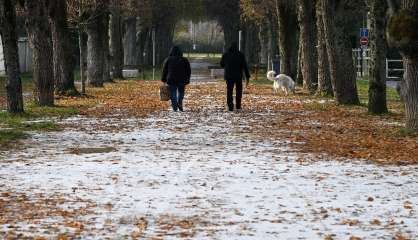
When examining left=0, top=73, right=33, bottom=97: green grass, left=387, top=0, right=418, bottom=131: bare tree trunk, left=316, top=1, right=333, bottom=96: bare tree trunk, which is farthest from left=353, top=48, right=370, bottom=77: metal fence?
left=387, top=0, right=418, bottom=131: bare tree trunk

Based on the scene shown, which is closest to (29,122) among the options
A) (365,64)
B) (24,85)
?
(24,85)

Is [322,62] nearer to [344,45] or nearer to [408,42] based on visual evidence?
[344,45]

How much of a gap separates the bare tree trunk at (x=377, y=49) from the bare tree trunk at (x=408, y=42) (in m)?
5.04

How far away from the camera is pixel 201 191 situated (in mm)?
11180

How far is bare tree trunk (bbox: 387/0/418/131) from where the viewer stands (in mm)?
17594

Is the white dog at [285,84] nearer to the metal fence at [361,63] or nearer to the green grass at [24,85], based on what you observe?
the green grass at [24,85]

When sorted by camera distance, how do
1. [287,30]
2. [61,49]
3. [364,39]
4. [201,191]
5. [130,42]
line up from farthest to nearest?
[130,42] < [364,39] < [287,30] < [61,49] < [201,191]

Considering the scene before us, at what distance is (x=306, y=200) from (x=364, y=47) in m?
48.0

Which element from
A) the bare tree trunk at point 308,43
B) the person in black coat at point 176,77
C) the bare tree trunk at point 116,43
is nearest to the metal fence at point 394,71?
the bare tree trunk at point 116,43

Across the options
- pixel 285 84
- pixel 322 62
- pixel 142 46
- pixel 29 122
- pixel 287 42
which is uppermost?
pixel 287 42

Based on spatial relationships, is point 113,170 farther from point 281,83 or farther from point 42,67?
point 281,83

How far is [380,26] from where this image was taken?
2358 cm

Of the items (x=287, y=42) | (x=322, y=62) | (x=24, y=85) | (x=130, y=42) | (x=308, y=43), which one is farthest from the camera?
(x=130, y=42)

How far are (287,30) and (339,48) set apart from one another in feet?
60.1
